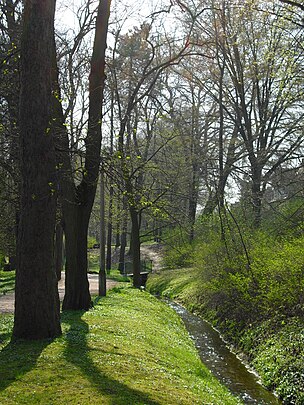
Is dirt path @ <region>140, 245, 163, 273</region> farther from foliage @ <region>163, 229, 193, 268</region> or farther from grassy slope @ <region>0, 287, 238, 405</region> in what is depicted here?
grassy slope @ <region>0, 287, 238, 405</region>

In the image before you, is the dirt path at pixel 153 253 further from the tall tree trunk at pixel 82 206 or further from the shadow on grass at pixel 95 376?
the shadow on grass at pixel 95 376

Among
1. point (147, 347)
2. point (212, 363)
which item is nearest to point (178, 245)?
point (212, 363)

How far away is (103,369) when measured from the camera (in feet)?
24.7

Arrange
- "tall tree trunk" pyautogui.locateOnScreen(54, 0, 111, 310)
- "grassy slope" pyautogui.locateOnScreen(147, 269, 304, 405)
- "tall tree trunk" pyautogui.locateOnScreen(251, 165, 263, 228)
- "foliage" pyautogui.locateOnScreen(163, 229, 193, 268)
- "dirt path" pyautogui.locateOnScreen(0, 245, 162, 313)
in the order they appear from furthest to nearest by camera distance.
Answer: "foliage" pyautogui.locateOnScreen(163, 229, 193, 268) → "tall tree trunk" pyautogui.locateOnScreen(251, 165, 263, 228) → "dirt path" pyautogui.locateOnScreen(0, 245, 162, 313) → "tall tree trunk" pyautogui.locateOnScreen(54, 0, 111, 310) → "grassy slope" pyautogui.locateOnScreen(147, 269, 304, 405)

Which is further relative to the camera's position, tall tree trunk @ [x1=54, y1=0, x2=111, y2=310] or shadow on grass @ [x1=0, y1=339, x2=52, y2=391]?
tall tree trunk @ [x1=54, y1=0, x2=111, y2=310]

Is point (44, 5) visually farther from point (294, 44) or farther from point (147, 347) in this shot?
point (294, 44)

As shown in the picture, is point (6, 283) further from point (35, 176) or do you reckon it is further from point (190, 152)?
point (35, 176)

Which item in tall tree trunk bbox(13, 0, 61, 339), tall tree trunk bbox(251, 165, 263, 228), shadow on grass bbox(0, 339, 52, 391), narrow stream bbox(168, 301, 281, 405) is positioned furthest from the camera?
tall tree trunk bbox(251, 165, 263, 228)

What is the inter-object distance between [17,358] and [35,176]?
3.02 meters

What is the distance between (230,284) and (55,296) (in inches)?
345

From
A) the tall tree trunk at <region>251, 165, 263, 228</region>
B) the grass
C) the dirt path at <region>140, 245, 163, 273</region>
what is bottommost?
the grass

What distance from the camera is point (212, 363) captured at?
12898 millimetres

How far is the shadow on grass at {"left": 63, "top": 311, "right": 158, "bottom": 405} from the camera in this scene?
6.24 meters

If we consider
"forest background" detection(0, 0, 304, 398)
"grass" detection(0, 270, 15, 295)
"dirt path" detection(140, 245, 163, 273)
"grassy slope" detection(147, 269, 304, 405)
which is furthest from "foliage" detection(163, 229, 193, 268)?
"grassy slope" detection(147, 269, 304, 405)
